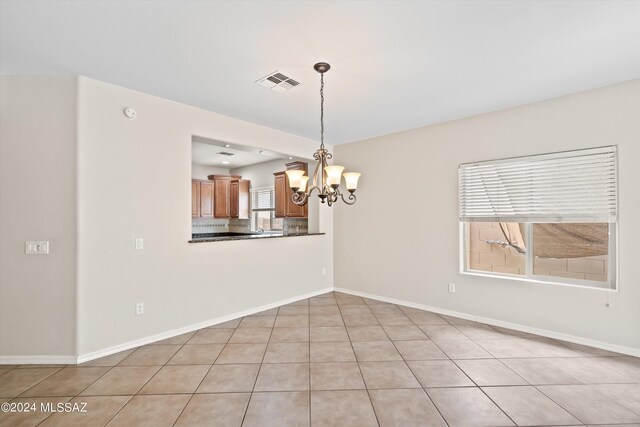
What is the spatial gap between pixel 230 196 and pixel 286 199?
2.35 m

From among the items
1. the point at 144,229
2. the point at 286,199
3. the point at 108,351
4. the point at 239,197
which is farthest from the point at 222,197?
the point at 108,351

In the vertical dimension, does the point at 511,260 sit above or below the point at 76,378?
above

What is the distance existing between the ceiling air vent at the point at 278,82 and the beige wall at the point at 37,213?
1.76 meters

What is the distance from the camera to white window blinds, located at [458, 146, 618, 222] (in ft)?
9.74

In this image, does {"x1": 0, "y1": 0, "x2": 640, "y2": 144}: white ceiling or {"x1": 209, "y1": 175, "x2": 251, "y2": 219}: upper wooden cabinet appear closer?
{"x1": 0, "y1": 0, "x2": 640, "y2": 144}: white ceiling

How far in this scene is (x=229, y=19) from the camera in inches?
77.3

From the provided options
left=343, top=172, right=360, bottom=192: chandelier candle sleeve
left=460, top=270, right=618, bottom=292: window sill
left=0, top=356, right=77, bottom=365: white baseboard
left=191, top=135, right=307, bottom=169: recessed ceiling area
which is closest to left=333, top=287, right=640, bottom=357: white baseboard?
left=460, top=270, right=618, bottom=292: window sill

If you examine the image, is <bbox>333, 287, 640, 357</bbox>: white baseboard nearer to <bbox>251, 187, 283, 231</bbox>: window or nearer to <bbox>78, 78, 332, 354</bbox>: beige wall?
<bbox>78, 78, 332, 354</bbox>: beige wall

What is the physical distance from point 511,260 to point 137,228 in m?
4.36

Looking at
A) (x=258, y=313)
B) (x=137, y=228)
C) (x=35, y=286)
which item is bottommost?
(x=258, y=313)

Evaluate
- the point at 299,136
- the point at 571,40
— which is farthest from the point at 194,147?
the point at 571,40

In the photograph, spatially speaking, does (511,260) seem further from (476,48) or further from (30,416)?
(30,416)

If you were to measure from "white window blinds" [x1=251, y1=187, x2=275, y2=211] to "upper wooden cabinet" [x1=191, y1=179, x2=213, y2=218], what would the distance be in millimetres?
1050

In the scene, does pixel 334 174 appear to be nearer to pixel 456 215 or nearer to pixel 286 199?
pixel 456 215
